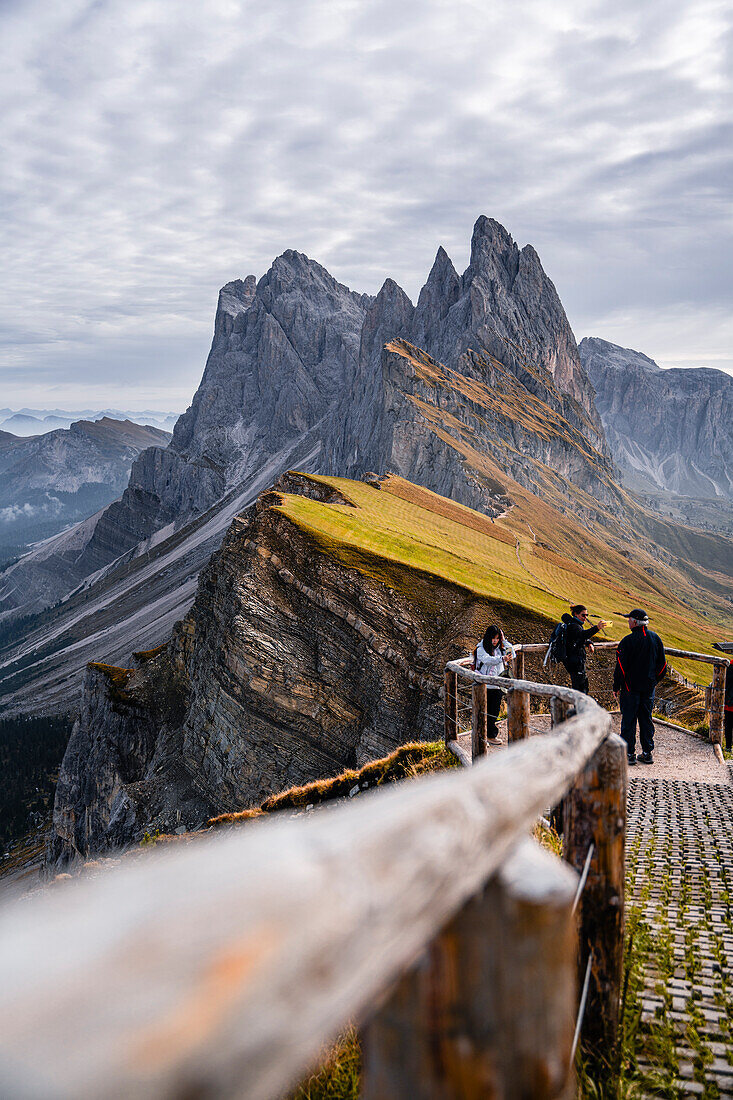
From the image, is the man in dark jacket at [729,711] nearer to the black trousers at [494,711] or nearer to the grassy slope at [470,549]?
the black trousers at [494,711]

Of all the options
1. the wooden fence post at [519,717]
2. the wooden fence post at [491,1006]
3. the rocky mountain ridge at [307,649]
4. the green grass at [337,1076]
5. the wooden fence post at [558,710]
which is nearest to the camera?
the wooden fence post at [491,1006]

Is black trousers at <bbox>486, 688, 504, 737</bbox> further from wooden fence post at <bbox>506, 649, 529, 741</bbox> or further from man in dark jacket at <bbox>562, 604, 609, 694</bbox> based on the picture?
wooden fence post at <bbox>506, 649, 529, 741</bbox>

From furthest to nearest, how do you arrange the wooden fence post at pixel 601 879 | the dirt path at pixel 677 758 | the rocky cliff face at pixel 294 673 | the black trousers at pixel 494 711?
the rocky cliff face at pixel 294 673, the black trousers at pixel 494 711, the dirt path at pixel 677 758, the wooden fence post at pixel 601 879

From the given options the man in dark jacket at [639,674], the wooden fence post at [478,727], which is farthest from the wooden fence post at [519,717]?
the man in dark jacket at [639,674]

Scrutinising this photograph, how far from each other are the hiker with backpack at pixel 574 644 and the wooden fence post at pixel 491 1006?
13.0 meters

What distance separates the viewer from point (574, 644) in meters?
14.4

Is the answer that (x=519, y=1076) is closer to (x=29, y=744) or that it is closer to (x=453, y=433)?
(x=453, y=433)

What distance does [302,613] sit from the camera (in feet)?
140

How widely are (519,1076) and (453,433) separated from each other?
391ft

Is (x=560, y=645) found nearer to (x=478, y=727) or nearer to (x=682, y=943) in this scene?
(x=478, y=727)

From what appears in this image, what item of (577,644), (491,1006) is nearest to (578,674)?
(577,644)

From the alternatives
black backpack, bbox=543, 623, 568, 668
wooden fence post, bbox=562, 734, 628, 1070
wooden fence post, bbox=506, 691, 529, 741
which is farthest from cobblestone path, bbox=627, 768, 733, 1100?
black backpack, bbox=543, 623, 568, 668

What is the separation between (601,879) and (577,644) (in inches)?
444

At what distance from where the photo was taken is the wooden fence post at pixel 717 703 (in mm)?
13469
